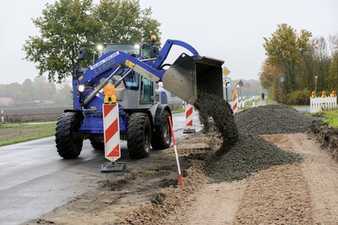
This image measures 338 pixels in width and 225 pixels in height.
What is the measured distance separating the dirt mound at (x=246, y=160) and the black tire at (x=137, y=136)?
183 cm

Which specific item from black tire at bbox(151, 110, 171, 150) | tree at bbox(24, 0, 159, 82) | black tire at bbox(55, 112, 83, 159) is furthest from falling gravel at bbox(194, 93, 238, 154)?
tree at bbox(24, 0, 159, 82)

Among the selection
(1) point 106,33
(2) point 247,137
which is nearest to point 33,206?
(2) point 247,137

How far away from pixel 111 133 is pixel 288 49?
43.7 metres

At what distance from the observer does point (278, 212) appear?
701 centimetres

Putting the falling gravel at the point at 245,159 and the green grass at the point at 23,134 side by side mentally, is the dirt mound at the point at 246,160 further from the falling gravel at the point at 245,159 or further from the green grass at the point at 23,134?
the green grass at the point at 23,134

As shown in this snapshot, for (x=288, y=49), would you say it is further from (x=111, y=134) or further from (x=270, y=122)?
(x=111, y=134)

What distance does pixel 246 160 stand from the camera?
1110cm

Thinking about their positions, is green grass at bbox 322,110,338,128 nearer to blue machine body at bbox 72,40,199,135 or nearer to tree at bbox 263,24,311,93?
blue machine body at bbox 72,40,199,135

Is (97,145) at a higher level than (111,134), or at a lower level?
lower

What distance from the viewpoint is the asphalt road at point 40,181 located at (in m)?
→ 8.30

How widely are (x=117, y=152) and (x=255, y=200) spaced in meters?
4.64

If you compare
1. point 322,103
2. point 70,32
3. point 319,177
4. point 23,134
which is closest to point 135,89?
point 319,177

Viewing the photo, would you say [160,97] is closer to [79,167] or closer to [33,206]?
[79,167]

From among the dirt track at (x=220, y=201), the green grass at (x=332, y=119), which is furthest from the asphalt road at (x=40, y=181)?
the green grass at (x=332, y=119)
